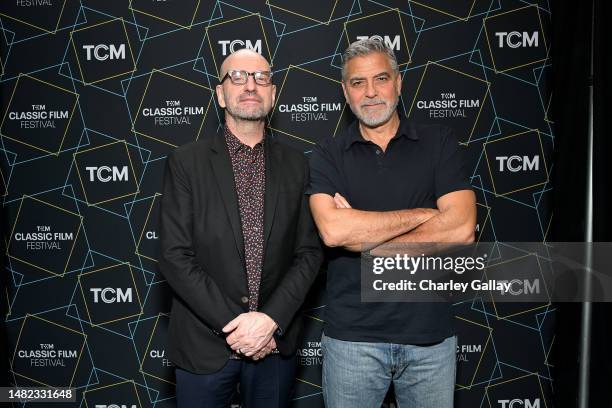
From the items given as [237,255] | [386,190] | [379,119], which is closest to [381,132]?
[379,119]

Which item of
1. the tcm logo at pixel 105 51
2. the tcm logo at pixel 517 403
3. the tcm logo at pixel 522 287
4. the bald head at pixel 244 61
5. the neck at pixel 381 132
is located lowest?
the tcm logo at pixel 517 403

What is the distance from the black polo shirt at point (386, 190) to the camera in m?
1.74

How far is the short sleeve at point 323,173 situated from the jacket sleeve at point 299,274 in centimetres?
11

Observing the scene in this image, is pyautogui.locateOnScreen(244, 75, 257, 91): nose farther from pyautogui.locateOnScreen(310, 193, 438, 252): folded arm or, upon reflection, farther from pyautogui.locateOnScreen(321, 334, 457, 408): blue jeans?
pyautogui.locateOnScreen(321, 334, 457, 408): blue jeans

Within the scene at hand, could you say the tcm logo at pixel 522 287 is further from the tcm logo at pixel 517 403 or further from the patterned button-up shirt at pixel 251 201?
the patterned button-up shirt at pixel 251 201

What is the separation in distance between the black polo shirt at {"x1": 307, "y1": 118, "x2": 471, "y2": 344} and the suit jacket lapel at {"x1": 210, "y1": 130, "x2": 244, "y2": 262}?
0.27 m

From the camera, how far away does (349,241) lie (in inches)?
69.3

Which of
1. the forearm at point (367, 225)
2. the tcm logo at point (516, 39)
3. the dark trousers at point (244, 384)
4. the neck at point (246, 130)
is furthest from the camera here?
the tcm logo at point (516, 39)

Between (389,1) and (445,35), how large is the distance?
1.09ft

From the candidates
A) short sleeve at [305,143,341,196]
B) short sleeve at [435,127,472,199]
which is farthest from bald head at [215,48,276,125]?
short sleeve at [435,127,472,199]

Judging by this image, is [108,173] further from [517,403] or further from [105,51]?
[517,403]

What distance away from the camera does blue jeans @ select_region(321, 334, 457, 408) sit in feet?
5.74

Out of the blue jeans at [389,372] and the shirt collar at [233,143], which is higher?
the shirt collar at [233,143]

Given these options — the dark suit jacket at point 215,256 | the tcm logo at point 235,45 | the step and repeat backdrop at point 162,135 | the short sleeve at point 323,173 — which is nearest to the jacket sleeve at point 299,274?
the dark suit jacket at point 215,256
